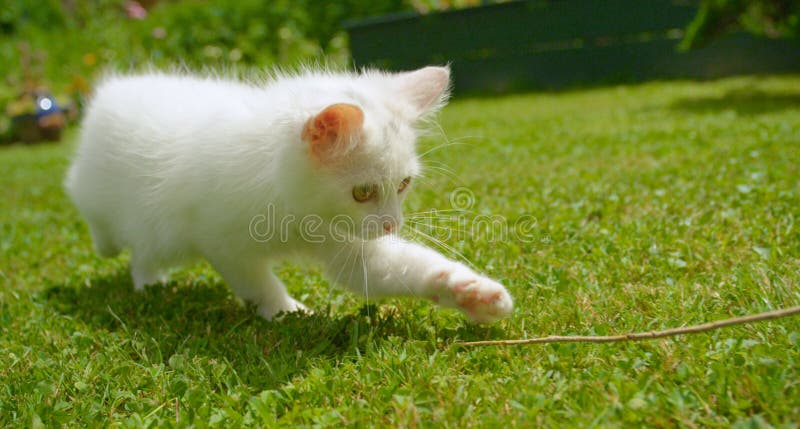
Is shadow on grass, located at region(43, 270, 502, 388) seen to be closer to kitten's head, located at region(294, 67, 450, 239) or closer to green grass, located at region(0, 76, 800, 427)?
green grass, located at region(0, 76, 800, 427)

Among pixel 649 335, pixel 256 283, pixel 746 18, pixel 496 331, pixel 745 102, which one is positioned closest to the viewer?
pixel 649 335

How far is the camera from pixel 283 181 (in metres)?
2.07

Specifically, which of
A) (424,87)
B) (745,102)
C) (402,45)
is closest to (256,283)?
(424,87)

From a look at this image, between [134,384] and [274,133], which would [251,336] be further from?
[274,133]

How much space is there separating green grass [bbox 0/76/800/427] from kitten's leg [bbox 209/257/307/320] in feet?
0.32

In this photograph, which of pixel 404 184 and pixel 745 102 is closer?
pixel 404 184

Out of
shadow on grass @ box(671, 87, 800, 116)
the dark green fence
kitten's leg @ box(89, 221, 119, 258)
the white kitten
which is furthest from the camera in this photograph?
the dark green fence

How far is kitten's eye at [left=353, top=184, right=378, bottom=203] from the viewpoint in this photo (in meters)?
2.05

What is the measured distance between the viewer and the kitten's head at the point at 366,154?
6.25ft

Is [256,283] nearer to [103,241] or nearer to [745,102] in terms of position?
[103,241]

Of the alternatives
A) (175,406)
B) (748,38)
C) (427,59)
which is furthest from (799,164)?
(427,59)

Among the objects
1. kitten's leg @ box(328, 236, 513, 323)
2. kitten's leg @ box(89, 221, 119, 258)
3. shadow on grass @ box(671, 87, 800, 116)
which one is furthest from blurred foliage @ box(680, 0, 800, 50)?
kitten's leg @ box(89, 221, 119, 258)

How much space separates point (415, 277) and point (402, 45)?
1094cm

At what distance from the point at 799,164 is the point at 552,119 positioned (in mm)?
4010
